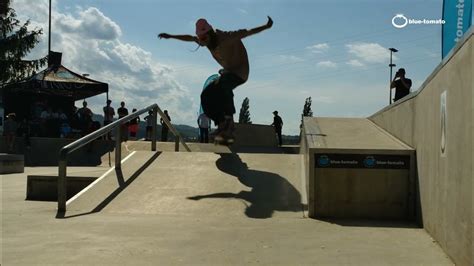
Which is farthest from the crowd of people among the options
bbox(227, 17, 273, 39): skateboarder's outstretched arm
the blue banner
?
the blue banner

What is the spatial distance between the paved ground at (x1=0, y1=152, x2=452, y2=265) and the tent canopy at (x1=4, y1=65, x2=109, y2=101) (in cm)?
1327

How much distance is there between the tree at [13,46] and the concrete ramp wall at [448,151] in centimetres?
3068

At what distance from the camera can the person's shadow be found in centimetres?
666

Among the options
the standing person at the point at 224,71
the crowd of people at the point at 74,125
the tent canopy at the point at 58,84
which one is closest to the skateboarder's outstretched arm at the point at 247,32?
the standing person at the point at 224,71

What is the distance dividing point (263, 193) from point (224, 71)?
10.9 feet

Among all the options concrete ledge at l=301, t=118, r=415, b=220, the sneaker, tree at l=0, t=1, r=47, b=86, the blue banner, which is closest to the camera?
concrete ledge at l=301, t=118, r=415, b=220

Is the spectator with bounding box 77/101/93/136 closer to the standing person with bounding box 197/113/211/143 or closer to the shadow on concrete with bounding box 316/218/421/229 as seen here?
the standing person with bounding box 197/113/211/143

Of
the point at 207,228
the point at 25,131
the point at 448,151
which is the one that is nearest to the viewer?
the point at 448,151

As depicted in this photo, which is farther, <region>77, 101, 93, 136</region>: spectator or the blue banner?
<region>77, 101, 93, 136</region>: spectator

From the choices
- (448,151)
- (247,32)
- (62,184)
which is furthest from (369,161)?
(247,32)

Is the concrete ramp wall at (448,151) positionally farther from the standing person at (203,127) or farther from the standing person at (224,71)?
the standing person at (203,127)

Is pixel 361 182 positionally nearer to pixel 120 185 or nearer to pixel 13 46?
pixel 120 185

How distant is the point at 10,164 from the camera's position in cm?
1205

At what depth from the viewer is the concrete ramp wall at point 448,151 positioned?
12.4 ft
